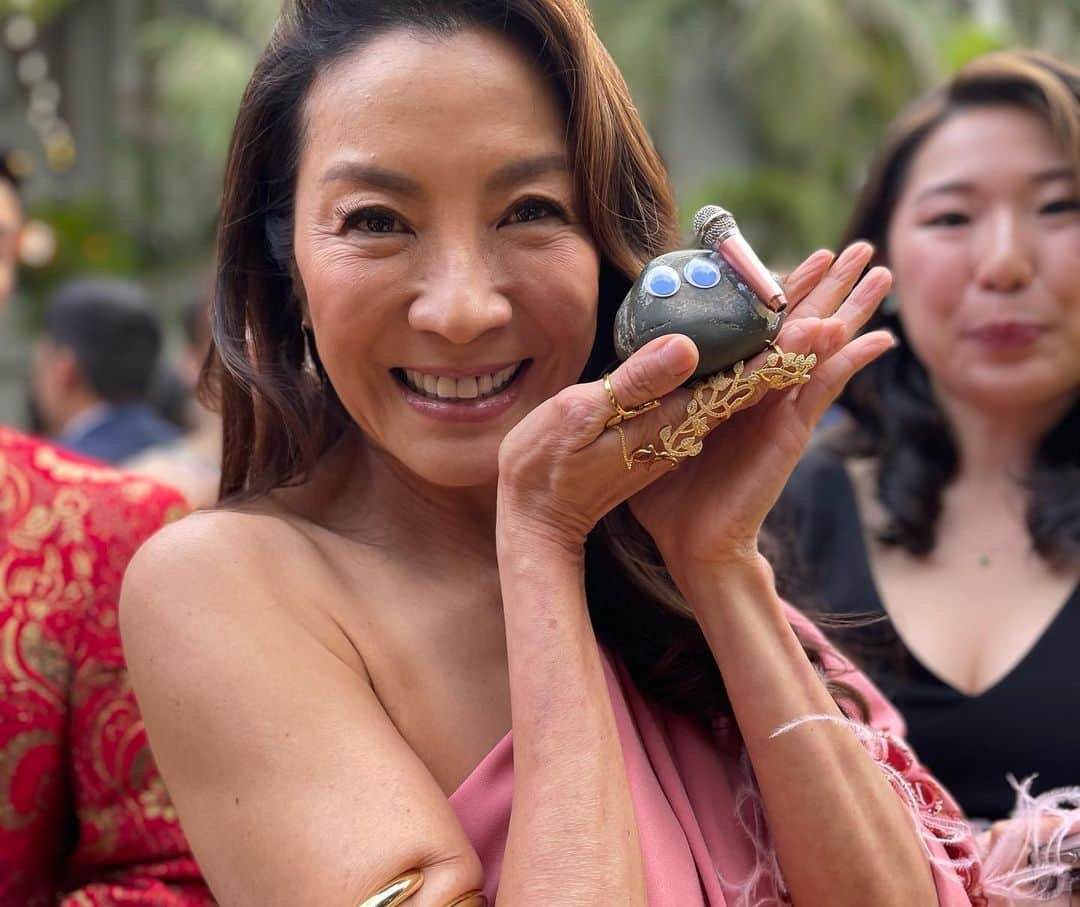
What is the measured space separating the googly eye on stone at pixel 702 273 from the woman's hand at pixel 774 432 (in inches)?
5.9

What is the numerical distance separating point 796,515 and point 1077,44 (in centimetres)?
1449

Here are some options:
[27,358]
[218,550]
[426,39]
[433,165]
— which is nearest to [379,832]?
[218,550]

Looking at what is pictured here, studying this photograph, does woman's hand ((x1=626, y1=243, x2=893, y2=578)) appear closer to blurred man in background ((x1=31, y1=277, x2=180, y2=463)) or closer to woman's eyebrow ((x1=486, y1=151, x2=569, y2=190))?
woman's eyebrow ((x1=486, y1=151, x2=569, y2=190))

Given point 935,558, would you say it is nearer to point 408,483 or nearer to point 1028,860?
point 1028,860

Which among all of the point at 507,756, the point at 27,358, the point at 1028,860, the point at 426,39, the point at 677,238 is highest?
the point at 426,39

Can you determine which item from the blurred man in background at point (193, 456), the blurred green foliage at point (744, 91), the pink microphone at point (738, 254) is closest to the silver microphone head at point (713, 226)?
the pink microphone at point (738, 254)

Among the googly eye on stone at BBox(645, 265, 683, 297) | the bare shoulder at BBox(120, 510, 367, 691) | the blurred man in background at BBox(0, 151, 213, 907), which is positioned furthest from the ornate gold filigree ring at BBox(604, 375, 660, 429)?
the blurred man in background at BBox(0, 151, 213, 907)

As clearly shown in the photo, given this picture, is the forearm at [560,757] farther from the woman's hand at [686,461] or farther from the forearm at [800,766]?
the forearm at [800,766]

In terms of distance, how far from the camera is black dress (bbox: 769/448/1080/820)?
2850 mm

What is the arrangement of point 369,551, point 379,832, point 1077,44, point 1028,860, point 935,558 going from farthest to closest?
point 1077,44
point 935,558
point 1028,860
point 369,551
point 379,832

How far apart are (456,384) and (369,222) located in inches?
9.1

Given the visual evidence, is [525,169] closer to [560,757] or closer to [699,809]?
[560,757]

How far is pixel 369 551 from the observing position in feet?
6.94

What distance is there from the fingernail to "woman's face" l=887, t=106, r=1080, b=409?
1.55m
